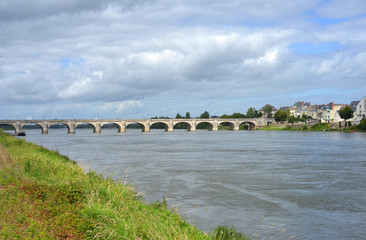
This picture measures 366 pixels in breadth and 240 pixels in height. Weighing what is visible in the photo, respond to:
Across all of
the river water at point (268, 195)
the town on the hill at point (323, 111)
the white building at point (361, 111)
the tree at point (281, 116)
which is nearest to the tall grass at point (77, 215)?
the river water at point (268, 195)

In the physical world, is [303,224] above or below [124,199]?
below

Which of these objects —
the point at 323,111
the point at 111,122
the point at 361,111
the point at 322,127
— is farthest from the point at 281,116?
the point at 111,122

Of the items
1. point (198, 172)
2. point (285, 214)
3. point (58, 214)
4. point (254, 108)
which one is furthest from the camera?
point (254, 108)

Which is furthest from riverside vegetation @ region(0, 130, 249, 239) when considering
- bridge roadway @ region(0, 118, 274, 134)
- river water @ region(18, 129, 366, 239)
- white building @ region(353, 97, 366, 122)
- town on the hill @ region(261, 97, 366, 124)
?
town on the hill @ region(261, 97, 366, 124)

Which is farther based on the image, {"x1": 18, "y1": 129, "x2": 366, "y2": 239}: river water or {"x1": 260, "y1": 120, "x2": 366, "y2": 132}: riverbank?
{"x1": 260, "y1": 120, "x2": 366, "y2": 132}: riverbank

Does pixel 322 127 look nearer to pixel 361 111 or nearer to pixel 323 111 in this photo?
pixel 361 111

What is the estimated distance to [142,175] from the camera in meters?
25.1

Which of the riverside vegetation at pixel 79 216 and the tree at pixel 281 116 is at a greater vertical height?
the tree at pixel 281 116

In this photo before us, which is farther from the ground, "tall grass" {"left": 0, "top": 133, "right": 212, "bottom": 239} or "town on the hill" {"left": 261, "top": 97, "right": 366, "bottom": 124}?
"town on the hill" {"left": 261, "top": 97, "right": 366, "bottom": 124}

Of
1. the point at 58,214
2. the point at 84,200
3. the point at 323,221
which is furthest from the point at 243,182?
the point at 58,214

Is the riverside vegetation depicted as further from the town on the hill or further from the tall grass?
the town on the hill

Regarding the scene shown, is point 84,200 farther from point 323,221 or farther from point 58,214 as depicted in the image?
point 323,221

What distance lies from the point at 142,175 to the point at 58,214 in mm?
15593

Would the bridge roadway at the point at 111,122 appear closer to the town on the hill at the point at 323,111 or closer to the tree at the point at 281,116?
the tree at the point at 281,116
